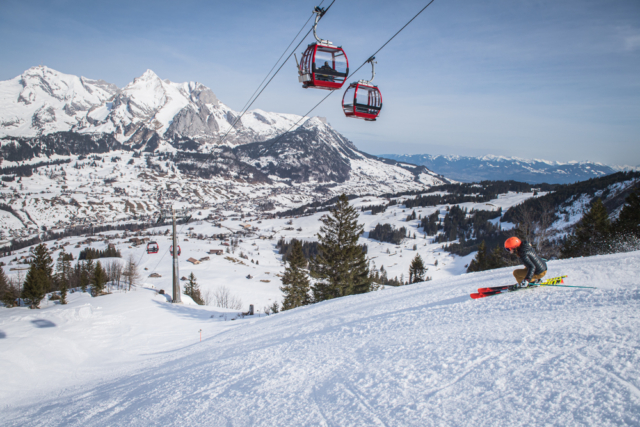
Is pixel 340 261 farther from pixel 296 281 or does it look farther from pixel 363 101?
pixel 363 101

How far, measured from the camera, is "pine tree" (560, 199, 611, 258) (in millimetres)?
31625

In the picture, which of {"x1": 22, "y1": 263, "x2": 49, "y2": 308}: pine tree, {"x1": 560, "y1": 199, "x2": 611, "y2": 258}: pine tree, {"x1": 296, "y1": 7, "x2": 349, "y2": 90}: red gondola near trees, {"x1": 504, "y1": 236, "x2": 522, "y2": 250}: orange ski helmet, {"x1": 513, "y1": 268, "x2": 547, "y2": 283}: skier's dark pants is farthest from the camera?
{"x1": 22, "y1": 263, "x2": 49, "y2": 308}: pine tree

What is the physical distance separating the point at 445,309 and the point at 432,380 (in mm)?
3724

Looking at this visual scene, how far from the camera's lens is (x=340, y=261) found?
98.5 ft

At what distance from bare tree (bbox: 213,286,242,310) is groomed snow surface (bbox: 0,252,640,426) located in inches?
2311

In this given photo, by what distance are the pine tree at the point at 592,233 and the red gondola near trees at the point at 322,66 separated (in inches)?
1347

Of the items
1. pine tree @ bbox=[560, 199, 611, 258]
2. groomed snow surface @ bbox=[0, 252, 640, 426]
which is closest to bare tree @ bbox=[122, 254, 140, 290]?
groomed snow surface @ bbox=[0, 252, 640, 426]

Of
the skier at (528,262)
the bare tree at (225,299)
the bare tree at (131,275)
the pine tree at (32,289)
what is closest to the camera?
the skier at (528,262)

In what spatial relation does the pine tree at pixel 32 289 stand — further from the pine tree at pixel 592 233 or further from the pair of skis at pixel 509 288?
the pine tree at pixel 592 233

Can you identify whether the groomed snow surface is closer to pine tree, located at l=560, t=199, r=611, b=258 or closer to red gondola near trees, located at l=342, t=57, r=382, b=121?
red gondola near trees, located at l=342, t=57, r=382, b=121

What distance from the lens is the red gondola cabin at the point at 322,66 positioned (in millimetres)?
10703

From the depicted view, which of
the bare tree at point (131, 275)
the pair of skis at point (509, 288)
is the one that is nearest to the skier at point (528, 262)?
the pair of skis at point (509, 288)

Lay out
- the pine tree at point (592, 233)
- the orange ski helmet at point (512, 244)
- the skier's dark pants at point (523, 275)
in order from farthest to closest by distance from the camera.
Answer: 1. the pine tree at point (592, 233)
2. the skier's dark pants at point (523, 275)
3. the orange ski helmet at point (512, 244)

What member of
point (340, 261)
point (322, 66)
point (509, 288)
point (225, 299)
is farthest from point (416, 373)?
point (225, 299)
